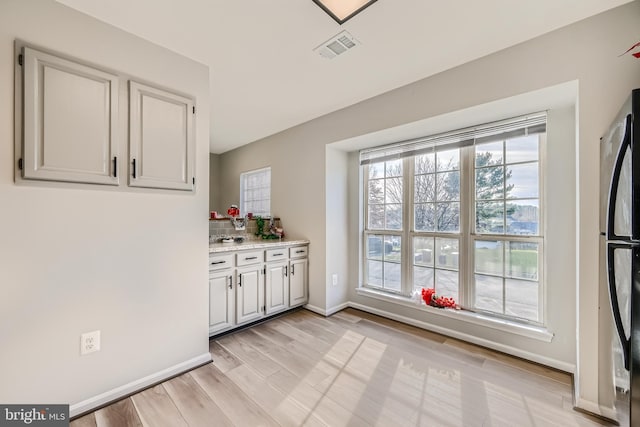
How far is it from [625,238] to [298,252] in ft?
9.26

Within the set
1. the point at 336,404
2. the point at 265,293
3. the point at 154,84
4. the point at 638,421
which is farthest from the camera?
the point at 265,293

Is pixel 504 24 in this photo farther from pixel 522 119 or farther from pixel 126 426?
pixel 126 426

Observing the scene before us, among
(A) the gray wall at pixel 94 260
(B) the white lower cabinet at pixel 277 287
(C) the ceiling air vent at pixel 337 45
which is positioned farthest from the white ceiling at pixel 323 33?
(B) the white lower cabinet at pixel 277 287

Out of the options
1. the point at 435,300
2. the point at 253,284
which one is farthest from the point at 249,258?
the point at 435,300

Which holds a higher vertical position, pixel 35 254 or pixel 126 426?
pixel 35 254

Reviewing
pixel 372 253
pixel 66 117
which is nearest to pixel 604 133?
pixel 372 253

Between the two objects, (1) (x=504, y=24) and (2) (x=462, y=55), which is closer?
(1) (x=504, y=24)

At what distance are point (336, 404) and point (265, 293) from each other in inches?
60.6

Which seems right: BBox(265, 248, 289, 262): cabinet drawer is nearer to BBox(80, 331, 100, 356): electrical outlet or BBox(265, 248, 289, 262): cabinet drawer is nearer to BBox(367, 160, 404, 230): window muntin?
BBox(367, 160, 404, 230): window muntin

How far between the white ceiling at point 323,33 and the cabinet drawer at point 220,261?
1.69 meters

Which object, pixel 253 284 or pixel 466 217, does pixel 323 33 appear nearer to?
pixel 466 217

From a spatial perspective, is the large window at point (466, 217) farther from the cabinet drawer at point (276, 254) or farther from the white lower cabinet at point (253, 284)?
the cabinet drawer at point (276, 254)

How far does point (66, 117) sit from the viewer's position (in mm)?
1613

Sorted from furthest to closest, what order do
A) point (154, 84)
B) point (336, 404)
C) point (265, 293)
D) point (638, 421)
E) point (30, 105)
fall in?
point (265, 293) → point (154, 84) → point (336, 404) → point (30, 105) → point (638, 421)
